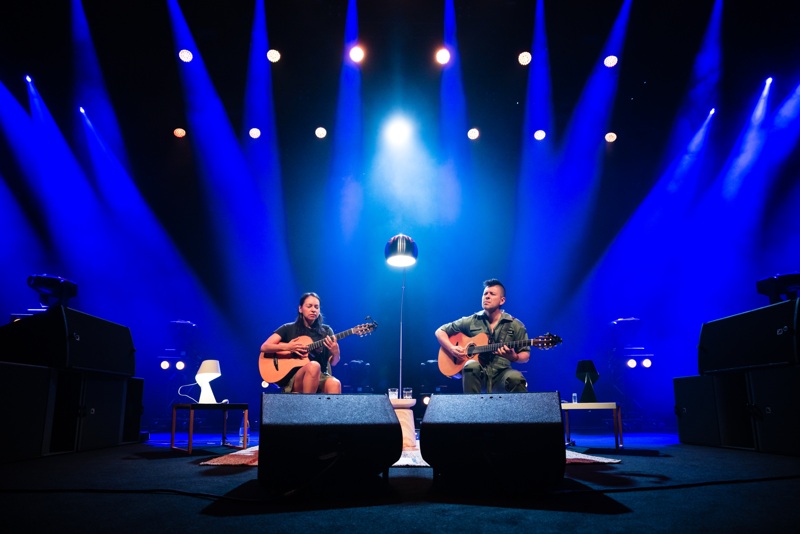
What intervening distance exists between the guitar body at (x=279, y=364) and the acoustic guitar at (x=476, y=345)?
1.29 metres

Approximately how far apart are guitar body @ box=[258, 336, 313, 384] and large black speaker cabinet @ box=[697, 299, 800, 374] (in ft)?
11.9

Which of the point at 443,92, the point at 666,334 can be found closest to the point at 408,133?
the point at 443,92

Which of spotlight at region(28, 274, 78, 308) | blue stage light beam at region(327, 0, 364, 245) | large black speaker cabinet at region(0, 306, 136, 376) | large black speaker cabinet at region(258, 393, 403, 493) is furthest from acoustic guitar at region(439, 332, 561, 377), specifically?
spotlight at region(28, 274, 78, 308)

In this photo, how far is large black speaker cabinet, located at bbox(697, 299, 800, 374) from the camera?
12.7 ft

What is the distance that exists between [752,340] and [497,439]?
3.10 metres

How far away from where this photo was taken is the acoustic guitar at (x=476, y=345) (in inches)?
176

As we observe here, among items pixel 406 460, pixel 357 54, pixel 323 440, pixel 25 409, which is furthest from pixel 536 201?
pixel 25 409

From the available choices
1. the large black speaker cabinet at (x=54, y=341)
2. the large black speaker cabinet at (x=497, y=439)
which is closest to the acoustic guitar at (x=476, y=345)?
the large black speaker cabinet at (x=497, y=439)

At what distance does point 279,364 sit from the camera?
4805 mm

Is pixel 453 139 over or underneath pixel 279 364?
over

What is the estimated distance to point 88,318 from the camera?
15.0 feet

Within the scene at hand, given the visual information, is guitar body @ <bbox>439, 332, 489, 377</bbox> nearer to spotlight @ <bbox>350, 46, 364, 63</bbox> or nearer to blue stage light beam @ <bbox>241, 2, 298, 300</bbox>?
blue stage light beam @ <bbox>241, 2, 298, 300</bbox>

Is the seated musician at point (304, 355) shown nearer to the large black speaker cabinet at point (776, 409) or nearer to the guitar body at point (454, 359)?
the guitar body at point (454, 359)

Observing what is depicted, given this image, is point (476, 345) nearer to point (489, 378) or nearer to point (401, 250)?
point (489, 378)
